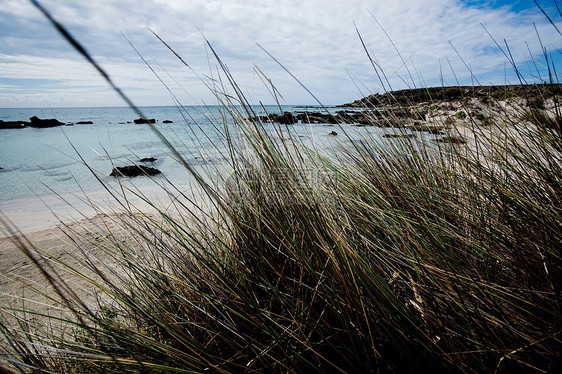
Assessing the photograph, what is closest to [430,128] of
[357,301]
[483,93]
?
[483,93]

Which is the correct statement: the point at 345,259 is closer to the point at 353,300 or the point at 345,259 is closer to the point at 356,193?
the point at 353,300

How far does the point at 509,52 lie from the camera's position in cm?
156

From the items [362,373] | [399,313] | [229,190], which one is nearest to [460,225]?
[399,313]

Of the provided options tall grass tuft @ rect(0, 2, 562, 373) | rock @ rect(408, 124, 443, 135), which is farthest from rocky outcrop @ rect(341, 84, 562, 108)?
tall grass tuft @ rect(0, 2, 562, 373)

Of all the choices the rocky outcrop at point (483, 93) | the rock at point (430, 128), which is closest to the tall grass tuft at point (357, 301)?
the rocky outcrop at point (483, 93)

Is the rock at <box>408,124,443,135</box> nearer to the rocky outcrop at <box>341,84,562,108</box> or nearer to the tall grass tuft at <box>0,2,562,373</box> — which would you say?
the rocky outcrop at <box>341,84,562,108</box>

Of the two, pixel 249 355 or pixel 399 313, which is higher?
pixel 399 313

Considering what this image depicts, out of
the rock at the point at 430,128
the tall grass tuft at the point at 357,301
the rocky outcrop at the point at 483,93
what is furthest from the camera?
the rock at the point at 430,128

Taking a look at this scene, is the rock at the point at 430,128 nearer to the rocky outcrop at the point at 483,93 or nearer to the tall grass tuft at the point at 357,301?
the rocky outcrop at the point at 483,93

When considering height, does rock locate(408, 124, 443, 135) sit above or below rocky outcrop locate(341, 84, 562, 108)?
below

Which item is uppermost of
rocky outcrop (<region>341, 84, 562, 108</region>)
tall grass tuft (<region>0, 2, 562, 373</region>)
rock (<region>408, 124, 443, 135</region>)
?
rocky outcrop (<region>341, 84, 562, 108</region>)

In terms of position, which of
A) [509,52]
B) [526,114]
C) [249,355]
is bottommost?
[249,355]

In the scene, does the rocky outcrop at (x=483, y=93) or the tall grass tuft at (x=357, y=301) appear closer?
the tall grass tuft at (x=357, y=301)

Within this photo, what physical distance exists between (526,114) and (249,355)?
187 cm
